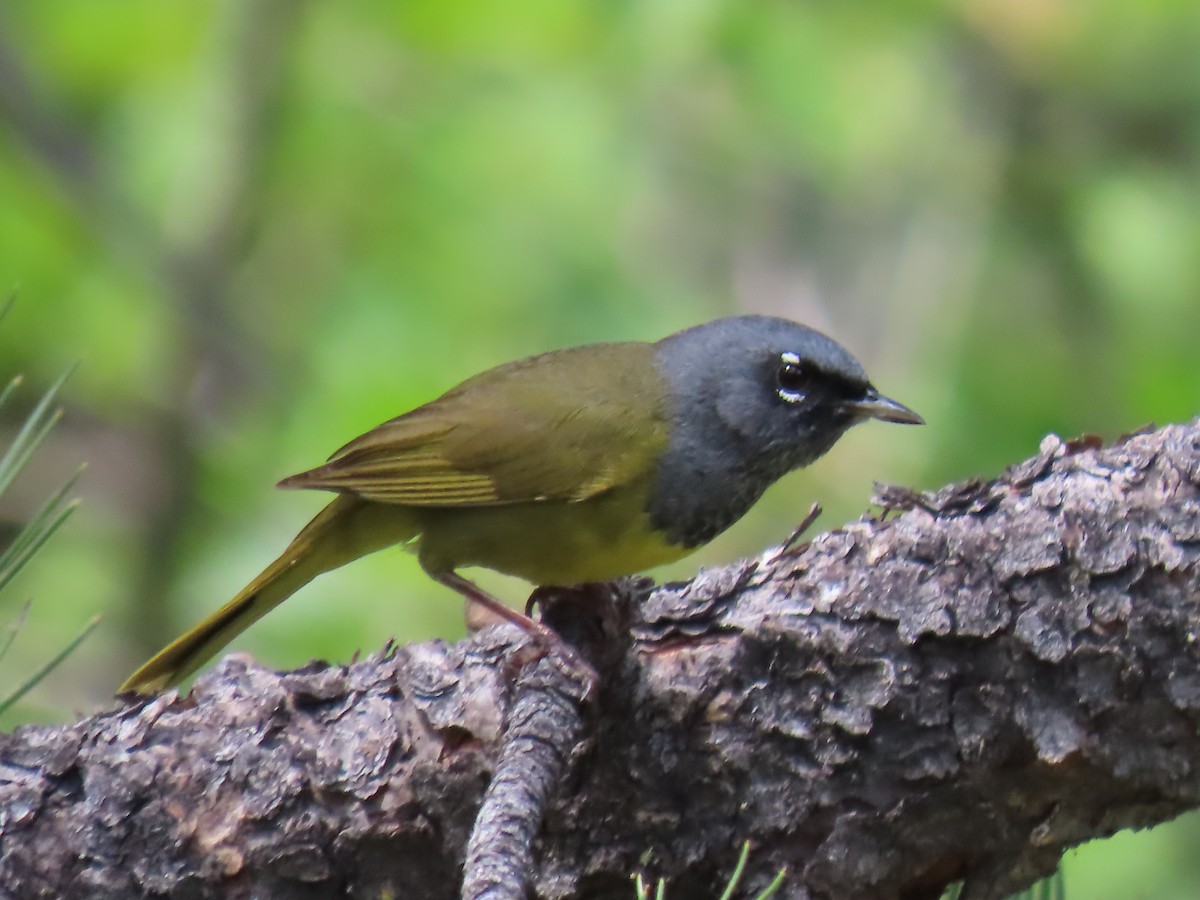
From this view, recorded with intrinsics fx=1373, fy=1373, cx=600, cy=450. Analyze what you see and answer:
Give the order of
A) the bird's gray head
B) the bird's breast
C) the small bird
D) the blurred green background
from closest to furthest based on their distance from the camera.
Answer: the bird's breast < the small bird < the bird's gray head < the blurred green background

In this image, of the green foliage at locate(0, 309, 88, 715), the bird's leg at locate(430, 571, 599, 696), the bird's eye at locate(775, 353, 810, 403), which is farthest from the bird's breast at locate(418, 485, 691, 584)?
the green foliage at locate(0, 309, 88, 715)

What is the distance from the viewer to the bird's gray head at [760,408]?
3.47 m

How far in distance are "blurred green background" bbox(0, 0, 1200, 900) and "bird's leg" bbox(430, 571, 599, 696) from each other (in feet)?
6.65

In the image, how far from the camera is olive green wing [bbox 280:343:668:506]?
3.43 metres

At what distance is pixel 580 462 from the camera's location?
11.2ft

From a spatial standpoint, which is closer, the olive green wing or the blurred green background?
the olive green wing

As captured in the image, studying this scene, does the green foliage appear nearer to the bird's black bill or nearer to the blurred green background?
the bird's black bill

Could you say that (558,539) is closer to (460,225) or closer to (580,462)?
(580,462)

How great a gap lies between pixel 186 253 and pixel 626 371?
253cm

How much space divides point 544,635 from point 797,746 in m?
0.58

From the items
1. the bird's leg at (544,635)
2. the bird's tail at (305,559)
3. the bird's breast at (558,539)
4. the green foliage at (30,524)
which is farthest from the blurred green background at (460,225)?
the green foliage at (30,524)

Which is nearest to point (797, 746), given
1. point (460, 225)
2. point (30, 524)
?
point (30, 524)

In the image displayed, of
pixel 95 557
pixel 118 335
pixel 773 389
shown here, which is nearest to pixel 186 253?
pixel 118 335

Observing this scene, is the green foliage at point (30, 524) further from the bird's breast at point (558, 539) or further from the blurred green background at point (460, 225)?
the blurred green background at point (460, 225)
